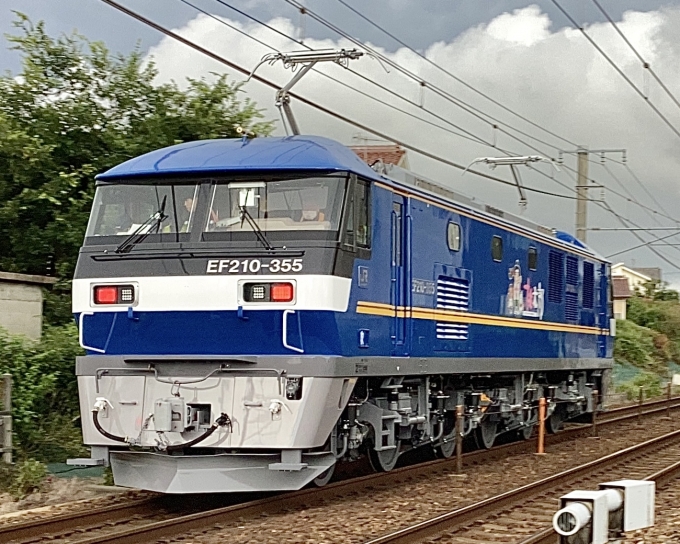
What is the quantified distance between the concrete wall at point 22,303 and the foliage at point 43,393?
0.44 meters

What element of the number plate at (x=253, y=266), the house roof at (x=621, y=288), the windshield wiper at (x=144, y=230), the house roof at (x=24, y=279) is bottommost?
the number plate at (x=253, y=266)

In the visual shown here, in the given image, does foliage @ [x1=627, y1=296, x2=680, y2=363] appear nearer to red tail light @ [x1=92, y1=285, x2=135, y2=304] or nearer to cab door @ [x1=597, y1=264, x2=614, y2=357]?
cab door @ [x1=597, y1=264, x2=614, y2=357]

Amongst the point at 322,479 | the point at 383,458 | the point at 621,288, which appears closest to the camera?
the point at 322,479

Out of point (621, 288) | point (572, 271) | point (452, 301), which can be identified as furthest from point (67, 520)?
point (621, 288)

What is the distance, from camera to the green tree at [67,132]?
16266mm

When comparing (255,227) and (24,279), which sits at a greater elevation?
(255,227)

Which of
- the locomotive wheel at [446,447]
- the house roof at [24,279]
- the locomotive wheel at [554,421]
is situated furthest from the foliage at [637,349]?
the house roof at [24,279]

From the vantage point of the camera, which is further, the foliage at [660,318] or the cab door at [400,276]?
the foliage at [660,318]

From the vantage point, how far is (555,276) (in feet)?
55.2

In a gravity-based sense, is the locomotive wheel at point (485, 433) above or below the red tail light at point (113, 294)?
below

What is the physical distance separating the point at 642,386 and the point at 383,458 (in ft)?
67.9

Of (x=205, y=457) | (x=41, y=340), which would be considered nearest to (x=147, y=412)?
(x=205, y=457)

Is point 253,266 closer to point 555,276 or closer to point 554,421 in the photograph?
point 555,276

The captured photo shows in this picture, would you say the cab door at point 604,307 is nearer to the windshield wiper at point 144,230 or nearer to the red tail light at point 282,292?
the red tail light at point 282,292
